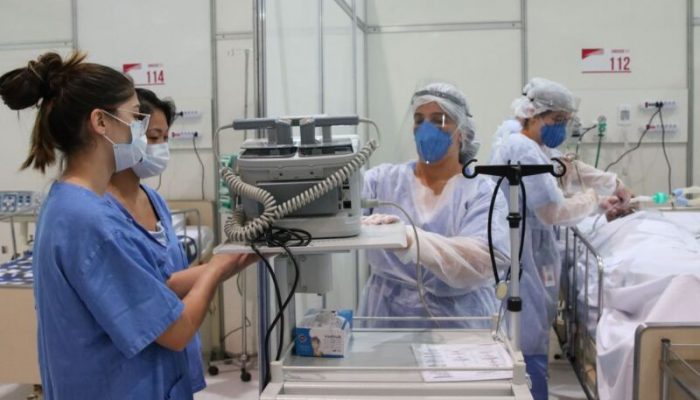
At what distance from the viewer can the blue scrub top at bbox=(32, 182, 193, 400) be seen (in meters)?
1.12

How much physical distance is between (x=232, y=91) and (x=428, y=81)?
1861mm

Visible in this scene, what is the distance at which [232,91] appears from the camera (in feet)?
11.7

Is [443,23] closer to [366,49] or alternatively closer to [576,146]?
[366,49]

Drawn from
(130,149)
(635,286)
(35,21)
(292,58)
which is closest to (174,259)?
(130,149)

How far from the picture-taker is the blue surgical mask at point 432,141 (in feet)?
5.91

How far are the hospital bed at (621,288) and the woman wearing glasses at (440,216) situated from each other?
1.27ft

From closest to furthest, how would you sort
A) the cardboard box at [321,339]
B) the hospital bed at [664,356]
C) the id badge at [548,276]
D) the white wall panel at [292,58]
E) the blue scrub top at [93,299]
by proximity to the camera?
1. the blue scrub top at [93,299]
2. the cardboard box at [321,339]
3. the hospital bed at [664,356]
4. the white wall panel at [292,58]
5. the id badge at [548,276]

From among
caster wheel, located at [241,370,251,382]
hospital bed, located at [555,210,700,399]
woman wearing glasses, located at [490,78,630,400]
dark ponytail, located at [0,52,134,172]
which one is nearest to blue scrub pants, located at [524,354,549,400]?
woman wearing glasses, located at [490,78,630,400]

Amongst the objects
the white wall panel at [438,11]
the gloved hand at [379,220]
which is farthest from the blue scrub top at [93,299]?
the white wall panel at [438,11]

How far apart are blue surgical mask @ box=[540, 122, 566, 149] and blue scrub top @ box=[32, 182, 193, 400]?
1.85 meters

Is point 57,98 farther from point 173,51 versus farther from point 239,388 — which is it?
point 173,51

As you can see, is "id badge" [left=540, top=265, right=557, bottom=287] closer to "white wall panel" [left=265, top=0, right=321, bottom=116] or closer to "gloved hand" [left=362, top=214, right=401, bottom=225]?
"white wall panel" [left=265, top=0, right=321, bottom=116]

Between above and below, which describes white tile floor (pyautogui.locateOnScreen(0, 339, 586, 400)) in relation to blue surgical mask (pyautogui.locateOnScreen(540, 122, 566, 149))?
below

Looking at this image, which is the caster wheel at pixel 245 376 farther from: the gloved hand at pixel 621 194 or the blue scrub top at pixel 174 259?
the gloved hand at pixel 621 194
